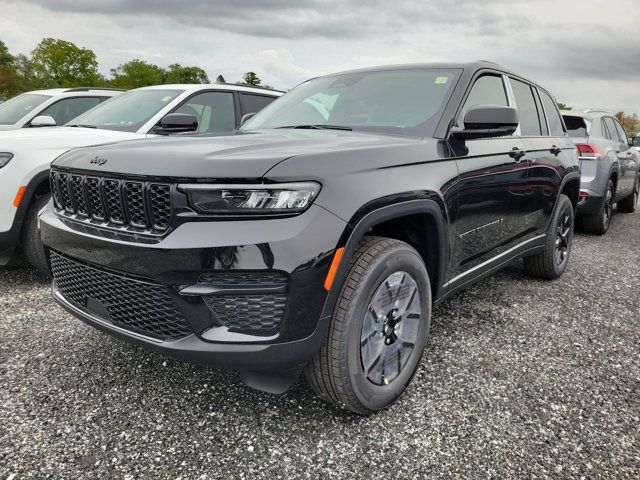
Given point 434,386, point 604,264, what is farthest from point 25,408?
point 604,264

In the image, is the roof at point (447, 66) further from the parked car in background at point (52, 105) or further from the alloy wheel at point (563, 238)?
the parked car in background at point (52, 105)

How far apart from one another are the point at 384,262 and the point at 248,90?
4.29m

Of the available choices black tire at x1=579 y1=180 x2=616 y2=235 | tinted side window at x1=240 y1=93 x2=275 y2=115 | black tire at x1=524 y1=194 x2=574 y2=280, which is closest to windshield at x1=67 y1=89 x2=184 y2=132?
tinted side window at x1=240 y1=93 x2=275 y2=115

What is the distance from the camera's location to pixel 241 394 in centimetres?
252

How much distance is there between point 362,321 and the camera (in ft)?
7.02

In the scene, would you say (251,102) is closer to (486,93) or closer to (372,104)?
(372,104)

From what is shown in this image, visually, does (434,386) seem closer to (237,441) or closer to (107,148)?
(237,441)

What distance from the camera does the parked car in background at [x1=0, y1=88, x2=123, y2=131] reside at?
6.87 metres

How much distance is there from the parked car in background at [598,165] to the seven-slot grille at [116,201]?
5739 mm

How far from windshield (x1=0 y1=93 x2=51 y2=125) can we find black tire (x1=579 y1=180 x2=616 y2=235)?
301 inches

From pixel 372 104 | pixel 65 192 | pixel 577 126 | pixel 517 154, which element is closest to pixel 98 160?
pixel 65 192

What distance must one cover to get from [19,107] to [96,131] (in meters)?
3.50

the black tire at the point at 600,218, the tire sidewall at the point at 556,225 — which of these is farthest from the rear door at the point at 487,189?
the black tire at the point at 600,218

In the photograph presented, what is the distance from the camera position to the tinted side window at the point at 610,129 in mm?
7540
